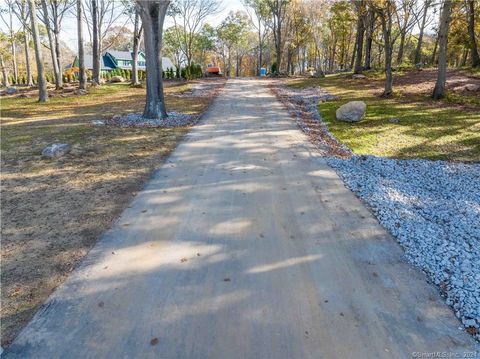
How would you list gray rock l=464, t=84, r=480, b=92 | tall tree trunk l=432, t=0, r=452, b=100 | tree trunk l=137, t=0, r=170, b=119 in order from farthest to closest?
1. gray rock l=464, t=84, r=480, b=92
2. tall tree trunk l=432, t=0, r=452, b=100
3. tree trunk l=137, t=0, r=170, b=119

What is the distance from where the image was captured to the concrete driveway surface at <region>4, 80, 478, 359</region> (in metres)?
2.52

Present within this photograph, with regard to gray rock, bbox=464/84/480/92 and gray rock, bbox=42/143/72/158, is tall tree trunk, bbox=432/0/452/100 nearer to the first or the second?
gray rock, bbox=464/84/480/92

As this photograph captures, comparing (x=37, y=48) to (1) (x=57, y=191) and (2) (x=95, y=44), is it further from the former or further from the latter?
(1) (x=57, y=191)

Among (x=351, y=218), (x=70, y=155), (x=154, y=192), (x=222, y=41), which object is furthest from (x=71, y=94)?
(x=222, y=41)

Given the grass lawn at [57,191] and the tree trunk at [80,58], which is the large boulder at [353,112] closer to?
the grass lawn at [57,191]

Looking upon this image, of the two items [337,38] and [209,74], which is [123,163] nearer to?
[209,74]

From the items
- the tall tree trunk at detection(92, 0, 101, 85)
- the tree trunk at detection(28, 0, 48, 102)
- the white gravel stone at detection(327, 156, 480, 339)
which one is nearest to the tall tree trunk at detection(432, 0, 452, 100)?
the white gravel stone at detection(327, 156, 480, 339)

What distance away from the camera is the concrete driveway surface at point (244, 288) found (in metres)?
2.52

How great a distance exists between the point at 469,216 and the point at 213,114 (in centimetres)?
841

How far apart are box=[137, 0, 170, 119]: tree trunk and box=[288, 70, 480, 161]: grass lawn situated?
5.24 m

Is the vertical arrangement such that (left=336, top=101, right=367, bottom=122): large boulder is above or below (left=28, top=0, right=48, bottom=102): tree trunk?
below

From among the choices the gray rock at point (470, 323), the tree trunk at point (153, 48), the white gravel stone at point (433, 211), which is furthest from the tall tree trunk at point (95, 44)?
the gray rock at point (470, 323)

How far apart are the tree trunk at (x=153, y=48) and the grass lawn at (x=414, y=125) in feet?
17.2

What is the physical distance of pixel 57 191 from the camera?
521 cm
